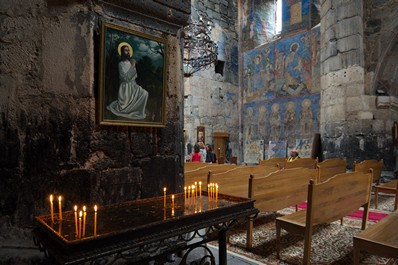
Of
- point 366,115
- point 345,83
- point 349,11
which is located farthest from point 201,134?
point 349,11

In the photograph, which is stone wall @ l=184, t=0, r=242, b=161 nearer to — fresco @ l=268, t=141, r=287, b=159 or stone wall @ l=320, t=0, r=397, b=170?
fresco @ l=268, t=141, r=287, b=159

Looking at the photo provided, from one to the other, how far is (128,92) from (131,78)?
0.37ft

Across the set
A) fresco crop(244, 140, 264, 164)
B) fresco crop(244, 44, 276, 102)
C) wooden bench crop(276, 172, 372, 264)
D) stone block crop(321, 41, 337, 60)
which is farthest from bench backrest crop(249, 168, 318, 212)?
fresco crop(244, 44, 276, 102)

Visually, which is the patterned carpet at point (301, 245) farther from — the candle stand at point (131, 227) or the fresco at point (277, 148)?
the fresco at point (277, 148)

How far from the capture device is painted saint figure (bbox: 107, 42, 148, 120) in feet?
6.89

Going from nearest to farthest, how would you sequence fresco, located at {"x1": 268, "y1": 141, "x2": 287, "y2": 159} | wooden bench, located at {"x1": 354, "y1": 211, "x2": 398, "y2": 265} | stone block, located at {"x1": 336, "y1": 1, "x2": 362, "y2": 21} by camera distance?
1. wooden bench, located at {"x1": 354, "y1": 211, "x2": 398, "y2": 265}
2. stone block, located at {"x1": 336, "y1": 1, "x2": 362, "y2": 21}
3. fresco, located at {"x1": 268, "y1": 141, "x2": 287, "y2": 159}

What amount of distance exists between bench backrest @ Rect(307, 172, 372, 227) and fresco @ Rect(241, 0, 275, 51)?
38.0 feet

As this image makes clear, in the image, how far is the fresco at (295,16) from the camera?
11602mm

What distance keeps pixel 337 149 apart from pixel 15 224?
25.9ft

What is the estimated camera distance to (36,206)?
1867 millimetres

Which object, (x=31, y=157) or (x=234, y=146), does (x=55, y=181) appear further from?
(x=234, y=146)

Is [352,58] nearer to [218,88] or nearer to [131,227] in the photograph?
[218,88]

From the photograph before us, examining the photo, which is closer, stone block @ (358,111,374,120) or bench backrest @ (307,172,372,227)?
bench backrest @ (307,172,372,227)

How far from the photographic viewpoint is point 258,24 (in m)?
14.0
